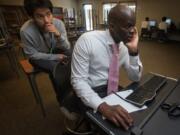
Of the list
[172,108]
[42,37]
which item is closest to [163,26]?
[42,37]

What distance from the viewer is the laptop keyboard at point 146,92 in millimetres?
695

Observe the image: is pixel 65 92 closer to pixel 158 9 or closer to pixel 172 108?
pixel 172 108

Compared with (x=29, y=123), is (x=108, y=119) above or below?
above

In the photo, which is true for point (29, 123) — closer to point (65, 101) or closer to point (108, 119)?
point (65, 101)

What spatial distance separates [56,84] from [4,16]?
7.62m

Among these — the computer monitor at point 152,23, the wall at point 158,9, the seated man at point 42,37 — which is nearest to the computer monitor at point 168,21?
the wall at point 158,9

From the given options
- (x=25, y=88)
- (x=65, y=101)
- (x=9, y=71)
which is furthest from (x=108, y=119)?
(x=9, y=71)

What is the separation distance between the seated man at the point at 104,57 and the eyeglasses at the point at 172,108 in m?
0.33

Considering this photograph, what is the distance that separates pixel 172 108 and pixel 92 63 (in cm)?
54

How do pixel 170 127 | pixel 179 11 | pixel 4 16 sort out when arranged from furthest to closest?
1. pixel 4 16
2. pixel 179 11
3. pixel 170 127

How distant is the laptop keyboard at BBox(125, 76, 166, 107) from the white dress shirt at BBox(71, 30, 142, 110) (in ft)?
0.48

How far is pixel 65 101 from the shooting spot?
1.00 metres

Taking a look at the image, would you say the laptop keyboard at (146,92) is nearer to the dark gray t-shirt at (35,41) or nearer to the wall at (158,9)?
the dark gray t-shirt at (35,41)

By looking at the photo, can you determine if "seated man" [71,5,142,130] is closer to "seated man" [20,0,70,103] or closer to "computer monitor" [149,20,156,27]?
"seated man" [20,0,70,103]
